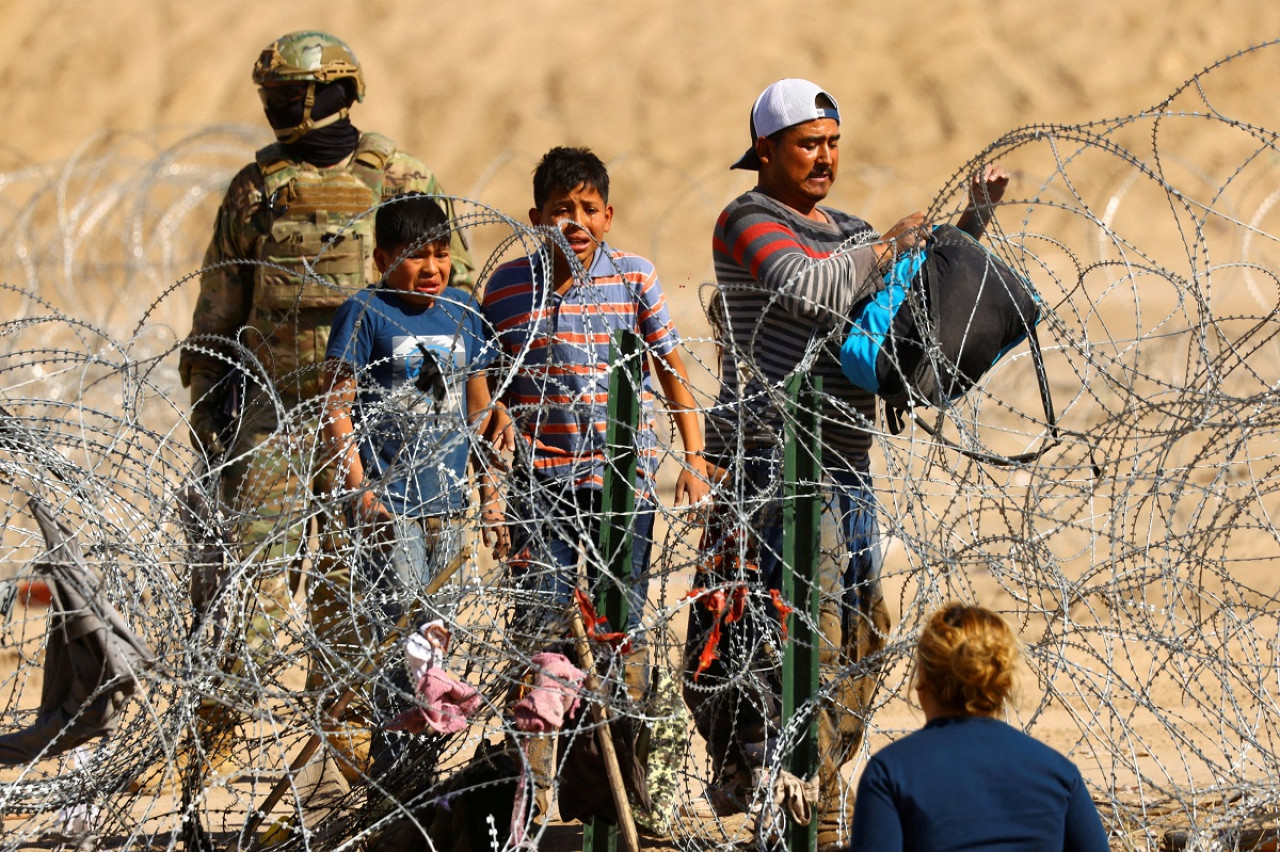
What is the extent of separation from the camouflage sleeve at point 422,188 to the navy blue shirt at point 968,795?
9.50 feet

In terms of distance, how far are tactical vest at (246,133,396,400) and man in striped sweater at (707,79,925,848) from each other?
133 centimetres

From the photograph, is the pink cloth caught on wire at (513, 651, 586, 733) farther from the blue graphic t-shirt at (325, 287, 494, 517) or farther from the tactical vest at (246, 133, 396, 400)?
the tactical vest at (246, 133, 396, 400)

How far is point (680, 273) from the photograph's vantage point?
19578 millimetres

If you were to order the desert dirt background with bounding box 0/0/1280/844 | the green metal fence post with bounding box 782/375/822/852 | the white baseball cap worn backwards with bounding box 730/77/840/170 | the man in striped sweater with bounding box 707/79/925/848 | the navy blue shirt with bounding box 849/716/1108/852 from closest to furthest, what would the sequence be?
the navy blue shirt with bounding box 849/716/1108/852, the green metal fence post with bounding box 782/375/822/852, the man in striped sweater with bounding box 707/79/925/848, the white baseball cap worn backwards with bounding box 730/77/840/170, the desert dirt background with bounding box 0/0/1280/844

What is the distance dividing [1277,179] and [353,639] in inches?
697

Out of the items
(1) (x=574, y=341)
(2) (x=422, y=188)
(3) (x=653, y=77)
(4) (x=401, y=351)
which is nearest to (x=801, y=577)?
(1) (x=574, y=341)

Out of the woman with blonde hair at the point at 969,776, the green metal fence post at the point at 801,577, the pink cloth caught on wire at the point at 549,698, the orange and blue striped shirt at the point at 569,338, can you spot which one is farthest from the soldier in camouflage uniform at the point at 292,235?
the woman with blonde hair at the point at 969,776

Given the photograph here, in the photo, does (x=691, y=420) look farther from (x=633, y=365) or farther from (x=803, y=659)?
(x=803, y=659)

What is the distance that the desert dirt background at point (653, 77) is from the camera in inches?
863

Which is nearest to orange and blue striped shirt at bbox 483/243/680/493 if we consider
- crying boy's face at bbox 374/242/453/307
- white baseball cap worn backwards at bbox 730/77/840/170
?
crying boy's face at bbox 374/242/453/307

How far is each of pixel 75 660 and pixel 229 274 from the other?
1909 millimetres

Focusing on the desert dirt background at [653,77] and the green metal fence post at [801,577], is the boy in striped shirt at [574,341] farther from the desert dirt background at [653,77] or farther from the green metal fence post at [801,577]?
the desert dirt background at [653,77]

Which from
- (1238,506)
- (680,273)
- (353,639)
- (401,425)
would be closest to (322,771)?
(353,639)

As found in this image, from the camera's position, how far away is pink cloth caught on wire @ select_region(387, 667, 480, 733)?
3645 millimetres
